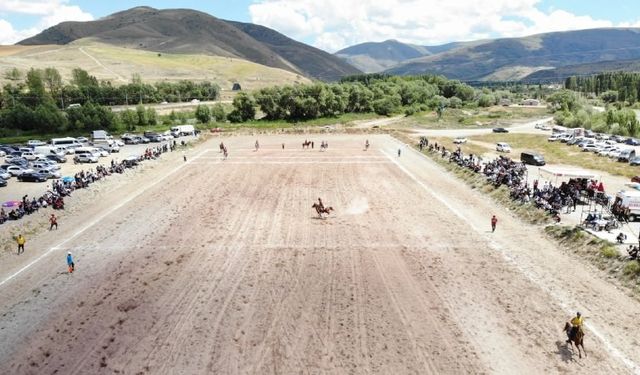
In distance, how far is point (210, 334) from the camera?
1825 cm

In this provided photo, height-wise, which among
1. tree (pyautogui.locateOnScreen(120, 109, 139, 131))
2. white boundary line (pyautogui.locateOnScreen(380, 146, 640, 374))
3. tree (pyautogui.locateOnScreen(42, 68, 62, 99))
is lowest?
white boundary line (pyautogui.locateOnScreen(380, 146, 640, 374))

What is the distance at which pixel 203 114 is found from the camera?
97.2 meters

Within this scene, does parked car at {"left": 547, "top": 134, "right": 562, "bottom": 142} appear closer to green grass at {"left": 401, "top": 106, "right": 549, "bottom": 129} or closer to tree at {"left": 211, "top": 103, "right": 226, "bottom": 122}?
green grass at {"left": 401, "top": 106, "right": 549, "bottom": 129}

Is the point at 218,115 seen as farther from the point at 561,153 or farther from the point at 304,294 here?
the point at 304,294

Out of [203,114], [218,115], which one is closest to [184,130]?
[203,114]

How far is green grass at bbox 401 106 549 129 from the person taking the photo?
9606 cm

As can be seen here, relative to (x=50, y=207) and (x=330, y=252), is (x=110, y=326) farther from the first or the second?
(x=50, y=207)

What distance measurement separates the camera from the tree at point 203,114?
97.2m

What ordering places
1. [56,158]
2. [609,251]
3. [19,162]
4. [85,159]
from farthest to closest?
[56,158] < [85,159] < [19,162] < [609,251]

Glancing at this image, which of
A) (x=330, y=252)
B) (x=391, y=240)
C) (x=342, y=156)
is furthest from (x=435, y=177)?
(x=330, y=252)

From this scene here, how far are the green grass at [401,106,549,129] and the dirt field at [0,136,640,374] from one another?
62.2 m

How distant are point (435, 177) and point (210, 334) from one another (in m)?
31.9

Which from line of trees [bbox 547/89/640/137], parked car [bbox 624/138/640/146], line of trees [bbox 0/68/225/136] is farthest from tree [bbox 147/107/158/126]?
parked car [bbox 624/138/640/146]

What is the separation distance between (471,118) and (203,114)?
2230 inches
